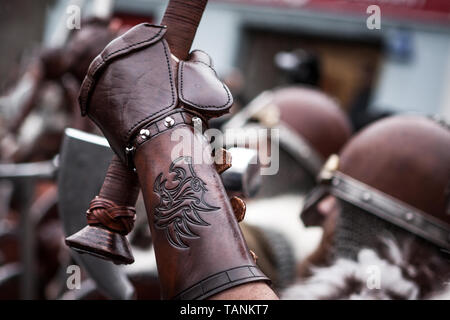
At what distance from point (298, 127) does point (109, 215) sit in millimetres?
1442

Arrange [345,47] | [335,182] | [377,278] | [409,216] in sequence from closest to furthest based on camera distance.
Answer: [377,278] < [409,216] < [335,182] < [345,47]

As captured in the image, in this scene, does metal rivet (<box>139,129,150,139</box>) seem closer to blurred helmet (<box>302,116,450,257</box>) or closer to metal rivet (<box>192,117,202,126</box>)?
metal rivet (<box>192,117,202,126</box>)

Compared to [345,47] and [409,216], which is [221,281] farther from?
[345,47]

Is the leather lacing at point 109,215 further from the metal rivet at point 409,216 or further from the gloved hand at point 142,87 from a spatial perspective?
the metal rivet at point 409,216

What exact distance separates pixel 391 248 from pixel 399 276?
0.32 feet

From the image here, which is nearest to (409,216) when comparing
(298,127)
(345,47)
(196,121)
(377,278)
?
(377,278)

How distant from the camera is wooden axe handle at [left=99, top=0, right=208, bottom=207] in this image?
833 millimetres

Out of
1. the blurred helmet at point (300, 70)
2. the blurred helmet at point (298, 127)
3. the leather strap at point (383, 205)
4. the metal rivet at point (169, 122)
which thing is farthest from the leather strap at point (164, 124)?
the blurred helmet at point (300, 70)

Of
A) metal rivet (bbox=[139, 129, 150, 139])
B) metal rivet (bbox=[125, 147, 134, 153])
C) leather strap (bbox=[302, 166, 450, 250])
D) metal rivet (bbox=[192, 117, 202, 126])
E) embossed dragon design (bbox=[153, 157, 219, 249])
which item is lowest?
leather strap (bbox=[302, 166, 450, 250])

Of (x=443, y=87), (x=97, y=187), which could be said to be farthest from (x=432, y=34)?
(x=97, y=187)

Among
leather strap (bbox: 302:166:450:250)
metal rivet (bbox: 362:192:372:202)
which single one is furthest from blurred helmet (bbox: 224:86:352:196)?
metal rivet (bbox: 362:192:372:202)

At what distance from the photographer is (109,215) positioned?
2.68ft

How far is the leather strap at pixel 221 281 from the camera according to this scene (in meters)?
0.71

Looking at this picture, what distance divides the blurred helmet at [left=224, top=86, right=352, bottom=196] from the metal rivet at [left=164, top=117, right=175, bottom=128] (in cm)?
126
